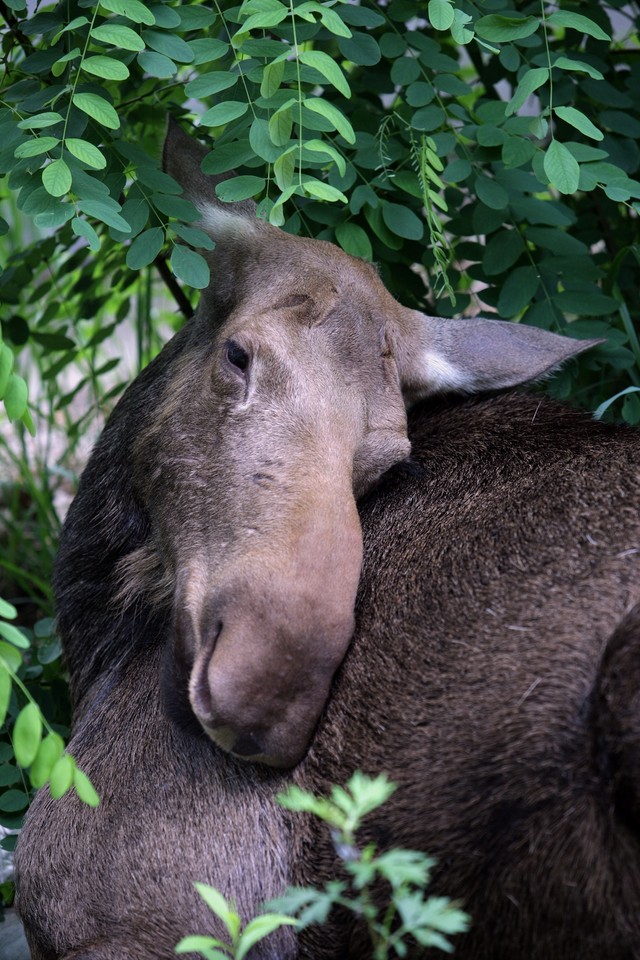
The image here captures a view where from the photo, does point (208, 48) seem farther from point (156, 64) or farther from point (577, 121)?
point (577, 121)

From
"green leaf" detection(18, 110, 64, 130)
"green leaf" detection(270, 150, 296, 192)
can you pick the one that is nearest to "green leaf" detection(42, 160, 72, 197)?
"green leaf" detection(18, 110, 64, 130)

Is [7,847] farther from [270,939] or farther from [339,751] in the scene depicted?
[339,751]

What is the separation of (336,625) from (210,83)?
5.68 feet

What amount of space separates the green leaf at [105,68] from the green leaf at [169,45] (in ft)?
0.65

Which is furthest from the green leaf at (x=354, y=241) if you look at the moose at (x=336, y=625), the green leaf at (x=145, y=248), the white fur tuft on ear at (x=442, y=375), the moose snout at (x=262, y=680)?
the moose snout at (x=262, y=680)

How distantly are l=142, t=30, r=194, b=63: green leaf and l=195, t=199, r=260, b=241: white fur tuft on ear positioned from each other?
447 millimetres

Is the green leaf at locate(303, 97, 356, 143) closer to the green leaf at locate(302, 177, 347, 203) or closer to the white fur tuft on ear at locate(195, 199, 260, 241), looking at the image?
the green leaf at locate(302, 177, 347, 203)

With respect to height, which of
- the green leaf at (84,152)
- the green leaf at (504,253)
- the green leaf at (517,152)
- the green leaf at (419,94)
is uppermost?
the green leaf at (84,152)

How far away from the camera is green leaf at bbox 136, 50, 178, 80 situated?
3.30m

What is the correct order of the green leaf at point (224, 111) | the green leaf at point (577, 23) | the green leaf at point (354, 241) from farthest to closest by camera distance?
the green leaf at point (354, 241) → the green leaf at point (577, 23) → the green leaf at point (224, 111)

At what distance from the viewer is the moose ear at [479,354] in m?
3.60

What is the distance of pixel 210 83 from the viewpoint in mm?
3352

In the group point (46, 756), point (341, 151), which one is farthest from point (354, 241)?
point (46, 756)

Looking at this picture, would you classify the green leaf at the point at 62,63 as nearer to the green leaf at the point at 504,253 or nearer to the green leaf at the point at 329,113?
the green leaf at the point at 329,113
